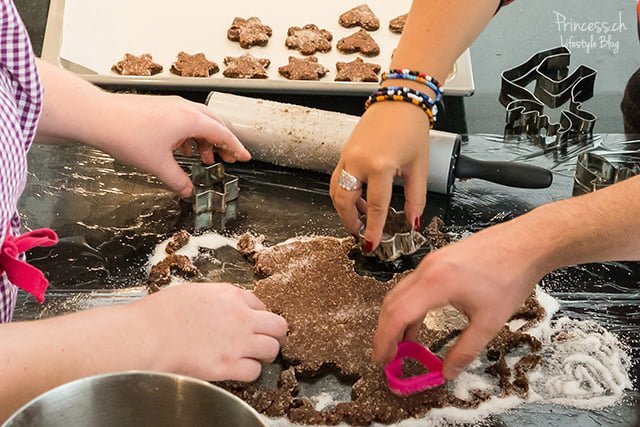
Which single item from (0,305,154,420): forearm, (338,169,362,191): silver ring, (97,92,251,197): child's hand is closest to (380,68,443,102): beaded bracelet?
(338,169,362,191): silver ring

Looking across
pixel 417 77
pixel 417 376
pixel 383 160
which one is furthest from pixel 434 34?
pixel 417 376

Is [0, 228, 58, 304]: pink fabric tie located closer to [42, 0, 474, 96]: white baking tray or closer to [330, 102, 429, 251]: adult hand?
[330, 102, 429, 251]: adult hand

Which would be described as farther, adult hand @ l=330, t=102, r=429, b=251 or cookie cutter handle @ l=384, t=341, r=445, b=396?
adult hand @ l=330, t=102, r=429, b=251

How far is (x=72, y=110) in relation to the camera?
4.16 feet

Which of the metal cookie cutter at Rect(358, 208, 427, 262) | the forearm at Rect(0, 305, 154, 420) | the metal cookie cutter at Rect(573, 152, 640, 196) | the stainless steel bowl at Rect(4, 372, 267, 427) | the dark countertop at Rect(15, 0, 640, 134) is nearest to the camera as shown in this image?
the stainless steel bowl at Rect(4, 372, 267, 427)

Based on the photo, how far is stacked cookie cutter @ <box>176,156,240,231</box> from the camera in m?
1.38

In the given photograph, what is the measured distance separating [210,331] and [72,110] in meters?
0.49

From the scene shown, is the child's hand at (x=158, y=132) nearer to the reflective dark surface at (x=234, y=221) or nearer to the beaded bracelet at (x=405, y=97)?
the reflective dark surface at (x=234, y=221)

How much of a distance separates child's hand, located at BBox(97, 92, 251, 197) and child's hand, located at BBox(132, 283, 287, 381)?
37 centimetres

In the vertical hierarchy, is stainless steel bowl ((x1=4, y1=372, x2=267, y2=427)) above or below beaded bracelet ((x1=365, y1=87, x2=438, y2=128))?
below

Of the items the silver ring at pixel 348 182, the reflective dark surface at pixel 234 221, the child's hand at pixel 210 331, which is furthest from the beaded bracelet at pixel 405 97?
the child's hand at pixel 210 331

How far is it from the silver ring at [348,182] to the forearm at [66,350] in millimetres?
392

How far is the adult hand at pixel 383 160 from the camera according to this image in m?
1.16

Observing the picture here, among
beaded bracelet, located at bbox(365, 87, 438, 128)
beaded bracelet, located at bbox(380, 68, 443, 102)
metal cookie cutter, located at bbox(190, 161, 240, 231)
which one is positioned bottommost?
metal cookie cutter, located at bbox(190, 161, 240, 231)
